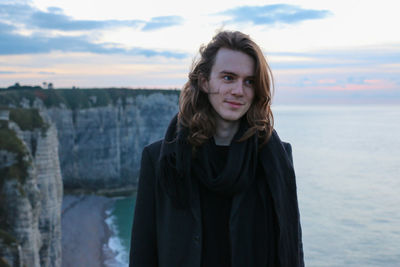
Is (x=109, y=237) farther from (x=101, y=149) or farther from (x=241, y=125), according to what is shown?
(x=241, y=125)

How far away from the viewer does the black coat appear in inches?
118

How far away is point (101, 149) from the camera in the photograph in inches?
1971

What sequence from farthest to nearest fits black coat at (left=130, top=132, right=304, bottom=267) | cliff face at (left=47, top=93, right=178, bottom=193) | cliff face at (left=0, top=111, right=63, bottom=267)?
1. cliff face at (left=47, top=93, right=178, bottom=193)
2. cliff face at (left=0, top=111, right=63, bottom=267)
3. black coat at (left=130, top=132, right=304, bottom=267)

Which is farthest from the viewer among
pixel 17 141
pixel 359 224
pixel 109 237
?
pixel 359 224

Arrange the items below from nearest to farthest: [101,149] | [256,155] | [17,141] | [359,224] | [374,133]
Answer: [256,155] → [17,141] → [359,224] → [101,149] → [374,133]

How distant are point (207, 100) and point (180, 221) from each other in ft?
2.99

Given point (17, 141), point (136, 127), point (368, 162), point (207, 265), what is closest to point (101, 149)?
point (136, 127)

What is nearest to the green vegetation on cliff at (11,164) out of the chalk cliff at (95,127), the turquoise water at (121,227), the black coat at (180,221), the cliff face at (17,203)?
the cliff face at (17,203)

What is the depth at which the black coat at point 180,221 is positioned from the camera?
2988 millimetres

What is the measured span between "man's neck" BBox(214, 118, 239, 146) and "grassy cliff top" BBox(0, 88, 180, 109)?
4108 centimetres

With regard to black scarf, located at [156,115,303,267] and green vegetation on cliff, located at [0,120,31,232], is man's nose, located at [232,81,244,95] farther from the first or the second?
green vegetation on cliff, located at [0,120,31,232]

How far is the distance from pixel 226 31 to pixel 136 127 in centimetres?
5134

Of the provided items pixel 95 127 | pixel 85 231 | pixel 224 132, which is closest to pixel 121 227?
pixel 85 231

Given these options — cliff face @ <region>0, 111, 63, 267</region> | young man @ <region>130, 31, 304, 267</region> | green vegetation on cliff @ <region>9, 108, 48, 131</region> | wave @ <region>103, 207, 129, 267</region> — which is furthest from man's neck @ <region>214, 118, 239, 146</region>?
wave @ <region>103, 207, 129, 267</region>
